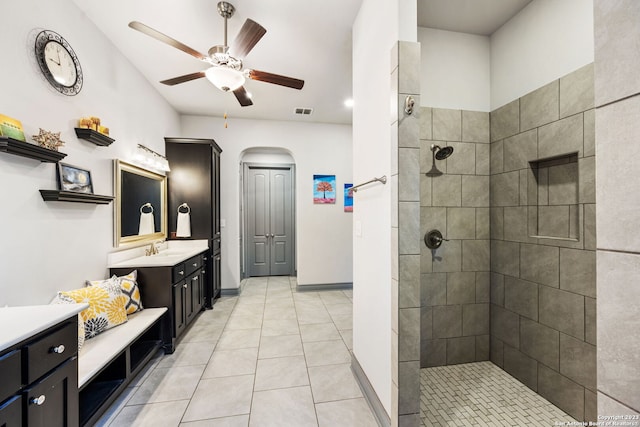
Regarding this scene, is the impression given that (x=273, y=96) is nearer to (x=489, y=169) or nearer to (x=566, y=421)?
(x=489, y=169)

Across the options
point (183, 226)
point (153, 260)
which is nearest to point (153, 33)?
point (153, 260)

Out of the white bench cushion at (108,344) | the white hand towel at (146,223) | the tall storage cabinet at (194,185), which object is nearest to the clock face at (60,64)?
the white hand towel at (146,223)

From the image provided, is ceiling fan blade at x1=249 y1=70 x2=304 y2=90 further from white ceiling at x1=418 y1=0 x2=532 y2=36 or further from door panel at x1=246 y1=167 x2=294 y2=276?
door panel at x1=246 y1=167 x2=294 y2=276

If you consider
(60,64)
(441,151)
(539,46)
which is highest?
(539,46)

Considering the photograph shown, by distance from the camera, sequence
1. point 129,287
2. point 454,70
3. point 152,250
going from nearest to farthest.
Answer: point 454,70
point 129,287
point 152,250

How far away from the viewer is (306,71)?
121 inches

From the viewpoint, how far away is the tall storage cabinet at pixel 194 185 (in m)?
3.75

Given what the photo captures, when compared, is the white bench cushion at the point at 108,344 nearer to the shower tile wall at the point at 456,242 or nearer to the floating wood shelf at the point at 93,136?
the floating wood shelf at the point at 93,136

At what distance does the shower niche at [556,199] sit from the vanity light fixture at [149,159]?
3.77 m

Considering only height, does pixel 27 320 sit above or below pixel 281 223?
below

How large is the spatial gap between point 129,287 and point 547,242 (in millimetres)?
3420

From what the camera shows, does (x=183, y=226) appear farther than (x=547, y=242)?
Yes

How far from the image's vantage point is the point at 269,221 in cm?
575

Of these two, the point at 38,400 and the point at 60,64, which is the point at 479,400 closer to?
the point at 38,400
